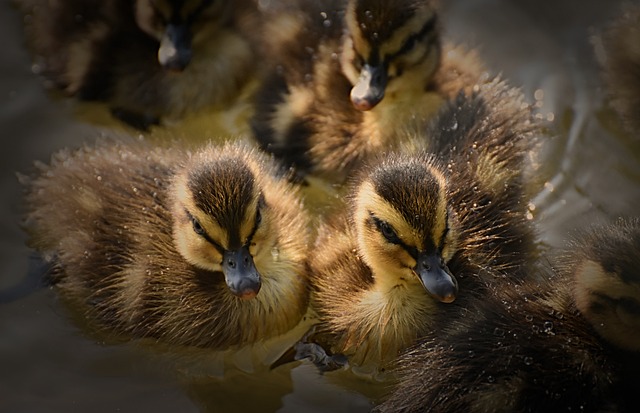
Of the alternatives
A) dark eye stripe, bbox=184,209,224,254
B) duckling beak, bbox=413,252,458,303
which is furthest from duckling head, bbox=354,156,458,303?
dark eye stripe, bbox=184,209,224,254

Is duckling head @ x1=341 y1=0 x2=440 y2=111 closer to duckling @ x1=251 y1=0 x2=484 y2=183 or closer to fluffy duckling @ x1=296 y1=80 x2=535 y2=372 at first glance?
duckling @ x1=251 y1=0 x2=484 y2=183

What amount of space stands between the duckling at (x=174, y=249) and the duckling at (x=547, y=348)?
49 centimetres

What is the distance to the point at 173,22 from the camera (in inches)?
138

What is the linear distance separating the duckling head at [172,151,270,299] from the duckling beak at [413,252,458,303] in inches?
15.2

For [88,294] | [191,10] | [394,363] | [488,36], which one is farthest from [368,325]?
[488,36]

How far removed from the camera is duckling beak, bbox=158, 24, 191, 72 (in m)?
3.46

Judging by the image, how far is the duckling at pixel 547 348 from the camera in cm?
240

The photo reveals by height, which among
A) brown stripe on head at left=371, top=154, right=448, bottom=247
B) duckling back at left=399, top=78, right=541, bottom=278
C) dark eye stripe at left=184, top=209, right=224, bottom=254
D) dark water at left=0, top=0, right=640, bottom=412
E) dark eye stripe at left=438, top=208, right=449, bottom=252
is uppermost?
brown stripe on head at left=371, top=154, right=448, bottom=247

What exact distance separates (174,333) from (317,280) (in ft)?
1.26

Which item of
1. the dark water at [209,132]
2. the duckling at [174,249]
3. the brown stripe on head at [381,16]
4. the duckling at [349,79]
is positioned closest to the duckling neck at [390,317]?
the dark water at [209,132]

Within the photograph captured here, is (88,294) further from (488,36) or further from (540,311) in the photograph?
(488,36)

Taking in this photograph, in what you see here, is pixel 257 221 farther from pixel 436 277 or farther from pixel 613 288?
pixel 613 288

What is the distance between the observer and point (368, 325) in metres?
2.85

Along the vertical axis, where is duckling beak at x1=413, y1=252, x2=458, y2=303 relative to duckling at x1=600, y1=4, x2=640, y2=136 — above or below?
above
